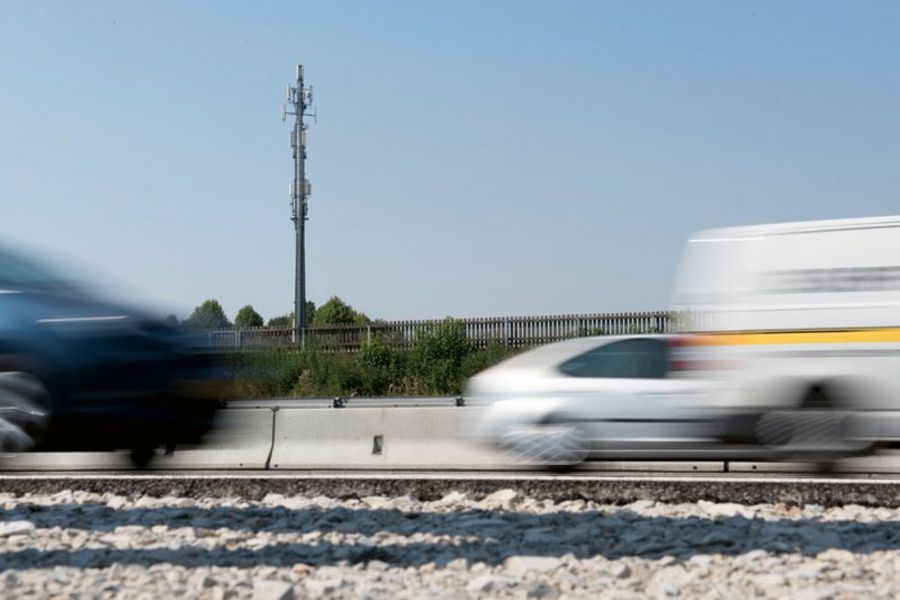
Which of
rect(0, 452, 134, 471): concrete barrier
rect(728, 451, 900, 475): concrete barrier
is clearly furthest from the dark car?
rect(728, 451, 900, 475): concrete barrier

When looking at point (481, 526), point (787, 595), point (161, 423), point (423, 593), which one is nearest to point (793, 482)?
point (481, 526)

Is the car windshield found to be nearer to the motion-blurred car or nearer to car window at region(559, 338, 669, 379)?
the motion-blurred car

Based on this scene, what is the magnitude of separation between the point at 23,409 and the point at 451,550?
11.3 feet

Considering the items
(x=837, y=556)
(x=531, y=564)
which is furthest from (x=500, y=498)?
(x=837, y=556)

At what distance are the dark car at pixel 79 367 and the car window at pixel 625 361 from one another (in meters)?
3.88

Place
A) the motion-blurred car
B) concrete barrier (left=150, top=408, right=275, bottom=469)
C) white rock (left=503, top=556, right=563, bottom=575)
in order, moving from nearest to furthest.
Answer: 1. white rock (left=503, top=556, right=563, bottom=575)
2. the motion-blurred car
3. concrete barrier (left=150, top=408, right=275, bottom=469)

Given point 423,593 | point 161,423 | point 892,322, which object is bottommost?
point 423,593

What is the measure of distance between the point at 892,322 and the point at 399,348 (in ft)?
82.5

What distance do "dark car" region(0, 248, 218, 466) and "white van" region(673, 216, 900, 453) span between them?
448cm

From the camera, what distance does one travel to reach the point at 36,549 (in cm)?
669

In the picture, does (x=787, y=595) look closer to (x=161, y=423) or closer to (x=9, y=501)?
(x=161, y=423)

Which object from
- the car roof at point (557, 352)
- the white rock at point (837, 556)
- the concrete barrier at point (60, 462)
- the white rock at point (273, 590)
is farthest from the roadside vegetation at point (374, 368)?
the white rock at point (273, 590)

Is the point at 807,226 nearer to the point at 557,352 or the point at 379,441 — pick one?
the point at 557,352

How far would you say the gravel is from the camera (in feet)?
18.6
